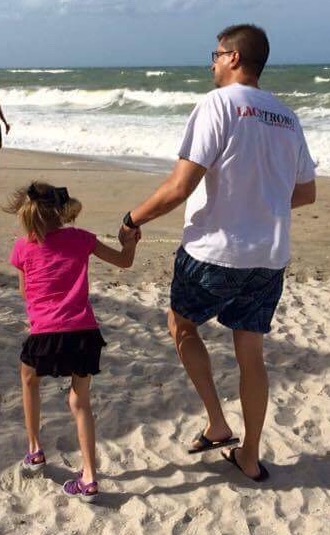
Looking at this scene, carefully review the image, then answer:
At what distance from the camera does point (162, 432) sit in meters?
3.70

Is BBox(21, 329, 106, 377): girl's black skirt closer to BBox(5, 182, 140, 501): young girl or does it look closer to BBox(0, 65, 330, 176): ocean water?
BBox(5, 182, 140, 501): young girl

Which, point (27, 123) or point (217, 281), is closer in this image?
point (217, 281)

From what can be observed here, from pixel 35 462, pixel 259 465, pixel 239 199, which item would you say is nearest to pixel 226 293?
pixel 239 199

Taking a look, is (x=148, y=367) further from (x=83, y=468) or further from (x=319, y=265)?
(x=319, y=265)

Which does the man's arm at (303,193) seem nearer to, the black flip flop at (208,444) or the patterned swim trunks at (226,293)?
the patterned swim trunks at (226,293)

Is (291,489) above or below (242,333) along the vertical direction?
below

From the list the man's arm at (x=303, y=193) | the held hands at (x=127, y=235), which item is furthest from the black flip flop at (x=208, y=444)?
the man's arm at (x=303, y=193)

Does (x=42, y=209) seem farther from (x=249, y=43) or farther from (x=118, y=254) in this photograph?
(x=249, y=43)

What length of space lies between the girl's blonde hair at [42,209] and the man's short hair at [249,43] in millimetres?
847

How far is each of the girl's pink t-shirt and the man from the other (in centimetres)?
23

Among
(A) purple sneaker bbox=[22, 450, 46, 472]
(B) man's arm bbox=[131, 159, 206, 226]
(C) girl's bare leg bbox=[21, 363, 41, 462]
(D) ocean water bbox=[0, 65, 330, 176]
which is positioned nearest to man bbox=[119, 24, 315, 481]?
(B) man's arm bbox=[131, 159, 206, 226]

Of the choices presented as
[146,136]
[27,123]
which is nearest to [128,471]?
[146,136]

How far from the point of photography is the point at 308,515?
3055mm

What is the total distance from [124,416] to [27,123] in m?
20.3
